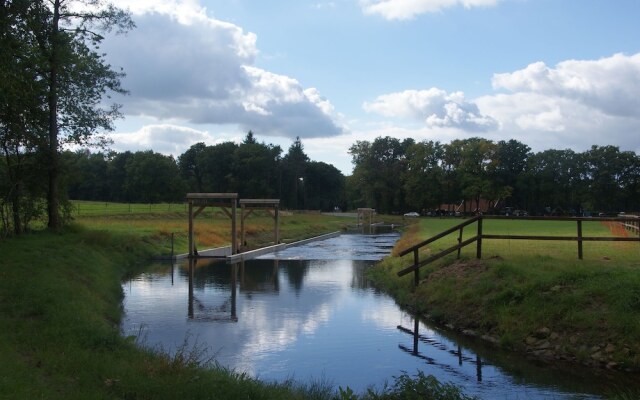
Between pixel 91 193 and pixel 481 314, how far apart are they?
11962 cm

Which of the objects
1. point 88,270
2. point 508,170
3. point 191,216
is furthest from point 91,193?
point 88,270

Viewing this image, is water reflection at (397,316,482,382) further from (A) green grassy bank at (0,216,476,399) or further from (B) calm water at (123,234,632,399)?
(A) green grassy bank at (0,216,476,399)

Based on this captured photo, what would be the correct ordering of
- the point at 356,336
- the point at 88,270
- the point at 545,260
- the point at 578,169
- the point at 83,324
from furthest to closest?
1. the point at 578,169
2. the point at 88,270
3. the point at 545,260
4. the point at 356,336
5. the point at 83,324

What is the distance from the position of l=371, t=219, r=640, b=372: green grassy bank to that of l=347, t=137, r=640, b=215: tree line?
85108 mm

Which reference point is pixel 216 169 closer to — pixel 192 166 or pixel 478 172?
pixel 192 166

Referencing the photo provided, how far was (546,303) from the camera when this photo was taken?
12.4 m

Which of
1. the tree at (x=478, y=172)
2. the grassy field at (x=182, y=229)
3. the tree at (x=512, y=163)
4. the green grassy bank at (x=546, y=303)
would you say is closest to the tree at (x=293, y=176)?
the tree at (x=478, y=172)

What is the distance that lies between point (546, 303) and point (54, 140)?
19.4 meters

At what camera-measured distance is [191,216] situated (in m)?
27.4

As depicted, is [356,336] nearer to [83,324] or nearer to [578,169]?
[83,324]

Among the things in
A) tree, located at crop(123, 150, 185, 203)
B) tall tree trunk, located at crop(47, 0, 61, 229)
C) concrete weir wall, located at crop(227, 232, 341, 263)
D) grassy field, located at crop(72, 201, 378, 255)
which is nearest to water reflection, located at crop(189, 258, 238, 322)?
tall tree trunk, located at crop(47, 0, 61, 229)

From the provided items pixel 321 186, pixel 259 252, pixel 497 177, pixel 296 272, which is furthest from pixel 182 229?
pixel 321 186

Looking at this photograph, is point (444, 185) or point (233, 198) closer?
point (233, 198)

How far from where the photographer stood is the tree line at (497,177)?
3819 inches
